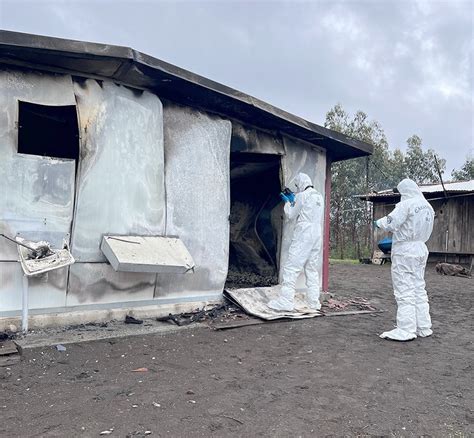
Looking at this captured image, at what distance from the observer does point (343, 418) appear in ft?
10.5

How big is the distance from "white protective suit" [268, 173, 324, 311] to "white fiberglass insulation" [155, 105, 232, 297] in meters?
0.93

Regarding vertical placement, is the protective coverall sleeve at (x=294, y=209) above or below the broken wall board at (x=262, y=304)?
above

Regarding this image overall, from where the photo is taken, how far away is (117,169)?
18.1 feet

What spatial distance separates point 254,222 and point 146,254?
3905mm

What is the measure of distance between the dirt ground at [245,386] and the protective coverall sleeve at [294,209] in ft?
6.11

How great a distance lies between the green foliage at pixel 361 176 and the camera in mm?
21891

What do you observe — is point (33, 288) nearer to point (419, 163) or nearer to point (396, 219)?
point (396, 219)

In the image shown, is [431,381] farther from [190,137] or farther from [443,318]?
[190,137]

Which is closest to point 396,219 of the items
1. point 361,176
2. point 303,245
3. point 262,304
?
point 303,245

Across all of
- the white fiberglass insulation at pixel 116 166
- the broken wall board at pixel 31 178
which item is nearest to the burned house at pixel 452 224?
the white fiberglass insulation at pixel 116 166

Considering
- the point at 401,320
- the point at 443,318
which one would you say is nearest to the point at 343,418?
the point at 401,320

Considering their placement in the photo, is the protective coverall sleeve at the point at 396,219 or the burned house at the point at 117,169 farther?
the protective coverall sleeve at the point at 396,219

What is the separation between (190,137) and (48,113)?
1.80 metres

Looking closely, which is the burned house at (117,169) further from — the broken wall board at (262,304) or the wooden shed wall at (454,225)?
the wooden shed wall at (454,225)
